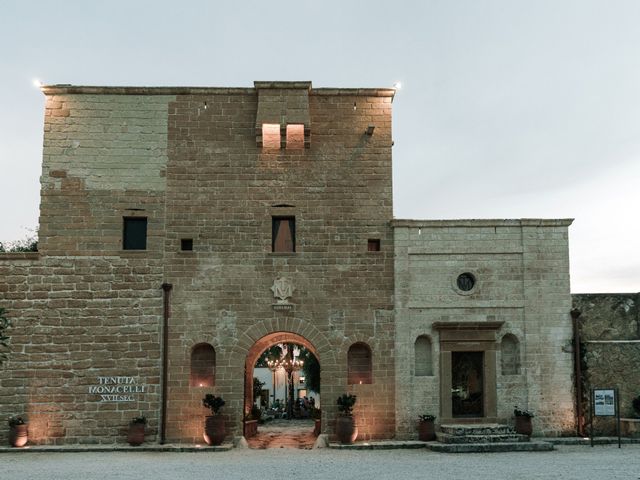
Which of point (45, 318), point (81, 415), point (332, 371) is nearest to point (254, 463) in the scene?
point (332, 371)

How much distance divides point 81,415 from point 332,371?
249 inches

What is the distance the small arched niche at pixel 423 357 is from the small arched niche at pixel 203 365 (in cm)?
523

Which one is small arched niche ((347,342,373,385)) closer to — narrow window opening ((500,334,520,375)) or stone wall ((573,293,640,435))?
narrow window opening ((500,334,520,375))

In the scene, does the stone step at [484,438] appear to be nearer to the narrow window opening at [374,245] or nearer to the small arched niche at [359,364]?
the small arched niche at [359,364]

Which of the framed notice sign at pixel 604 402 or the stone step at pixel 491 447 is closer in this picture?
the stone step at pixel 491 447

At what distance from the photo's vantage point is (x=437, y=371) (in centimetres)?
1983

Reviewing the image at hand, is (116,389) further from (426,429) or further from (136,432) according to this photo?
(426,429)

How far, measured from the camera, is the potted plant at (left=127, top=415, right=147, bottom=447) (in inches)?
733

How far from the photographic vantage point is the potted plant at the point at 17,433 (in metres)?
18.6

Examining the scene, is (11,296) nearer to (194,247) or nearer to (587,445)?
(194,247)

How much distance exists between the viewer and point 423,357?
2011 cm

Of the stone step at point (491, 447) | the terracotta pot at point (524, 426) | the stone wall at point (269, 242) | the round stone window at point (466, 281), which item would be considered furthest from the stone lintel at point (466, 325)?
the stone step at point (491, 447)

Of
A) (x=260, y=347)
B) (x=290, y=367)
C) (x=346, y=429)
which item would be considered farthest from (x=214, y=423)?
(x=290, y=367)

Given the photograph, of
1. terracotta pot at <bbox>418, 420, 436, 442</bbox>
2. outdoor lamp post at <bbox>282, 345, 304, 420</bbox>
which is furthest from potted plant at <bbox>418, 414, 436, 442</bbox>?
outdoor lamp post at <bbox>282, 345, 304, 420</bbox>
